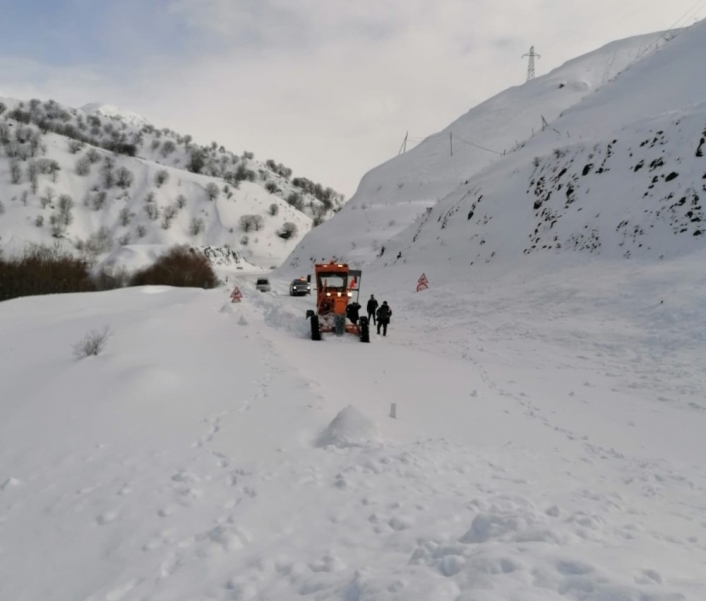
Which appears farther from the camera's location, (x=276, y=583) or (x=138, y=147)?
(x=138, y=147)

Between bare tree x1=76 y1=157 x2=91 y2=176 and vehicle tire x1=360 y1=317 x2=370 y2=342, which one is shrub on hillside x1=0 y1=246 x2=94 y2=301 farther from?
bare tree x1=76 y1=157 x2=91 y2=176

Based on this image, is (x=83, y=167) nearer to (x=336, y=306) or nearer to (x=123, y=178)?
(x=123, y=178)

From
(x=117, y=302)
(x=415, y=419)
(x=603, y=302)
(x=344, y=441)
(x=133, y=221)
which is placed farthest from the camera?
(x=133, y=221)

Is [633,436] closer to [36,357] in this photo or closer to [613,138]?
[36,357]

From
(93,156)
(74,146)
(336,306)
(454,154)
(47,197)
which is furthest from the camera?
(74,146)

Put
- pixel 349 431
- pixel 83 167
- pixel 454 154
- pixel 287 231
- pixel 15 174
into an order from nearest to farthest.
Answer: pixel 349 431, pixel 454 154, pixel 15 174, pixel 83 167, pixel 287 231

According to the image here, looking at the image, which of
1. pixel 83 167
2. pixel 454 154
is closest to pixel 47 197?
pixel 83 167

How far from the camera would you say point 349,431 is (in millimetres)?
6844

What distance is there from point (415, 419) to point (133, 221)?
112632 millimetres

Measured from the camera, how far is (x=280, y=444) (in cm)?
670

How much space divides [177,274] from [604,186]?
3756cm

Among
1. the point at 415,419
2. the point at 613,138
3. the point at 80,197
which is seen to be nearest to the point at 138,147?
the point at 80,197

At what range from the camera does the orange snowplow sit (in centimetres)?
1661

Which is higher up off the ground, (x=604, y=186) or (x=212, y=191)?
(x=212, y=191)
